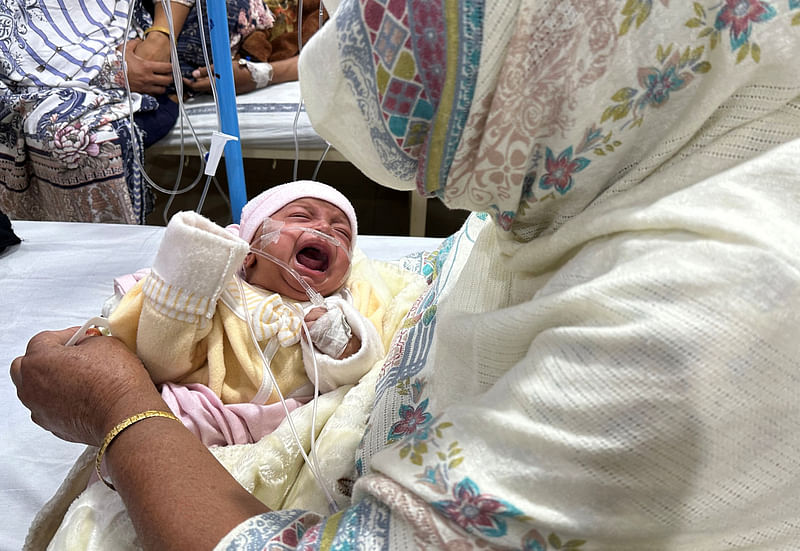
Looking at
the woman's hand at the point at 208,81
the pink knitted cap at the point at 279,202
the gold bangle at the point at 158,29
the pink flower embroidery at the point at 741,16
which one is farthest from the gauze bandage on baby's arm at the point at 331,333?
the gold bangle at the point at 158,29

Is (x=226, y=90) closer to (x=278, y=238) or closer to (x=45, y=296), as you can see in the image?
(x=278, y=238)

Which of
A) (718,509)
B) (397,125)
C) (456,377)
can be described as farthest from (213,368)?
(718,509)

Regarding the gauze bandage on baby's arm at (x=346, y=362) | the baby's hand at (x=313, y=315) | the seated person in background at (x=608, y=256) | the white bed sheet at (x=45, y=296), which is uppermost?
the seated person in background at (x=608, y=256)

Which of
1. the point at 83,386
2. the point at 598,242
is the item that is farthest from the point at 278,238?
the point at 598,242

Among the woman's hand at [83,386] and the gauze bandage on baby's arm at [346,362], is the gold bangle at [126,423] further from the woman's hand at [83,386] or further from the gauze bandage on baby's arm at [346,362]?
the gauze bandage on baby's arm at [346,362]

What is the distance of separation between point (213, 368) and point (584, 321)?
79cm

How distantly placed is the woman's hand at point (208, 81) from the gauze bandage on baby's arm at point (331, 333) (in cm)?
166

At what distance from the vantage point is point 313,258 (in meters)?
1.32

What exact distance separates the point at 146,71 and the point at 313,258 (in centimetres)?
154

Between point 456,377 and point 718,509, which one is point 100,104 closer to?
point 456,377

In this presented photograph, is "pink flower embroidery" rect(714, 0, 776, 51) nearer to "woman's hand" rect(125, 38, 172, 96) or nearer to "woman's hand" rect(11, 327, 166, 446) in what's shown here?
"woman's hand" rect(11, 327, 166, 446)

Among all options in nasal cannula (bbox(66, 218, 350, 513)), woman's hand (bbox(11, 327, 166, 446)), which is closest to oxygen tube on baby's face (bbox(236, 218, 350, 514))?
nasal cannula (bbox(66, 218, 350, 513))

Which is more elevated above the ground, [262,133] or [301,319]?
[301,319]

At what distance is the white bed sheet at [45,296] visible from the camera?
1.13m
